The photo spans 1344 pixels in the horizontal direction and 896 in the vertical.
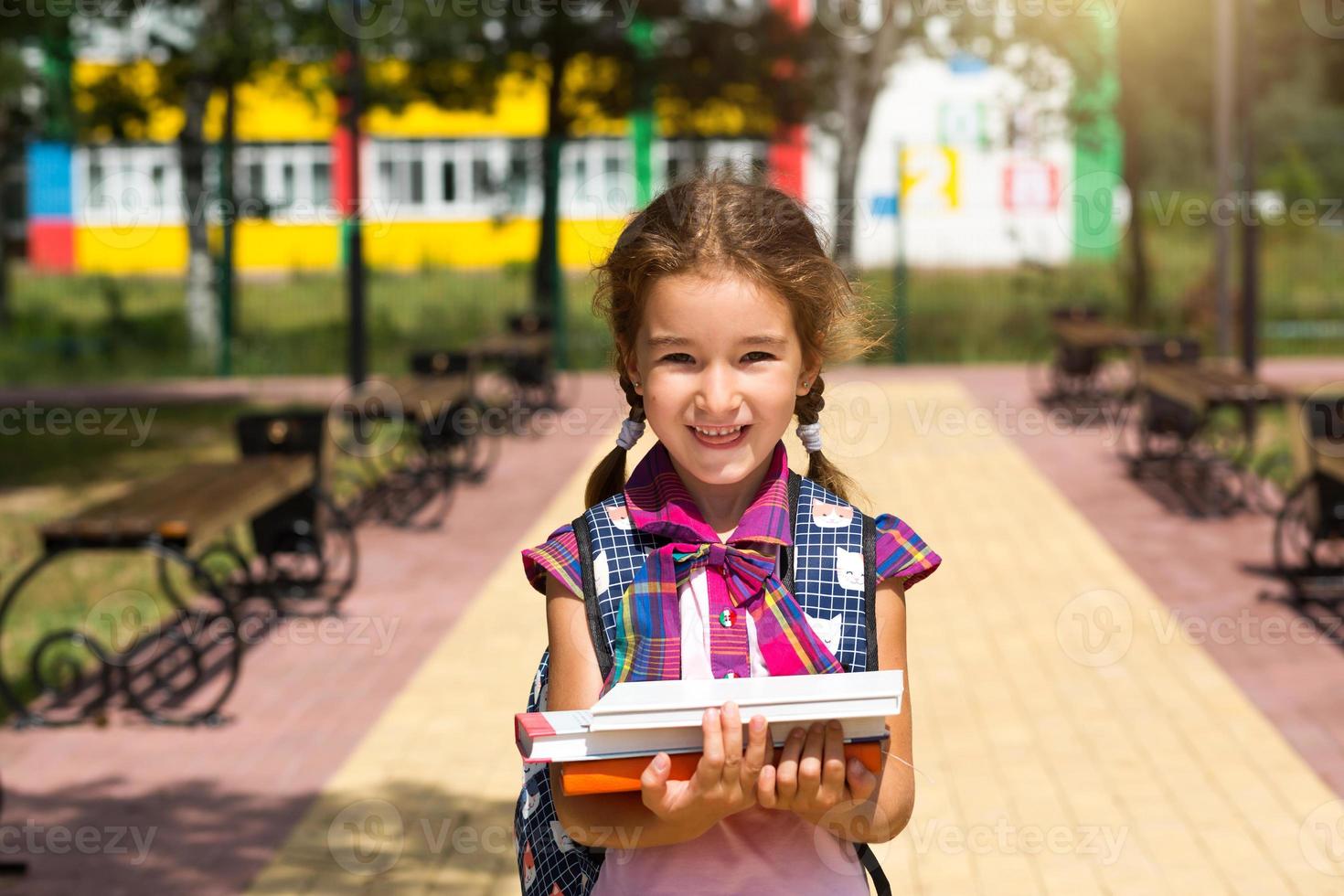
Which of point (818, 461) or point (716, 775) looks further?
point (818, 461)

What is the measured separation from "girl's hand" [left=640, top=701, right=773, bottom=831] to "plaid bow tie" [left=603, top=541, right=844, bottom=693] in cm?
17

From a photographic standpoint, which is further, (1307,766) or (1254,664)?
(1254,664)

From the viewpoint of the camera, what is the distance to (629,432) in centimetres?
228

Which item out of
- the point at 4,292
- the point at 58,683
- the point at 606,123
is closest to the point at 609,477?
the point at 58,683

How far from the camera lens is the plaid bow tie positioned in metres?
2.09

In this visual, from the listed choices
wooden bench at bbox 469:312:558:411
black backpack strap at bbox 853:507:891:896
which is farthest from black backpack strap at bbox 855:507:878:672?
wooden bench at bbox 469:312:558:411

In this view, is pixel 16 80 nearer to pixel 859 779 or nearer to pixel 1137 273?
pixel 1137 273

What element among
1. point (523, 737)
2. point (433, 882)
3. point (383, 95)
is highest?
point (383, 95)

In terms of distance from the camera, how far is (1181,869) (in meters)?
4.82

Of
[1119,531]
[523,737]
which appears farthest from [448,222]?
[523,737]

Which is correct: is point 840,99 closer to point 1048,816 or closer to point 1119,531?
point 1119,531

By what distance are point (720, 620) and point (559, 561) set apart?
20 cm

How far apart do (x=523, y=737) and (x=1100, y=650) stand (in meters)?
5.77

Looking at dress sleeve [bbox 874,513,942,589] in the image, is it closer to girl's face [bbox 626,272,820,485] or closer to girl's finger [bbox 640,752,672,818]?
girl's face [bbox 626,272,820,485]
